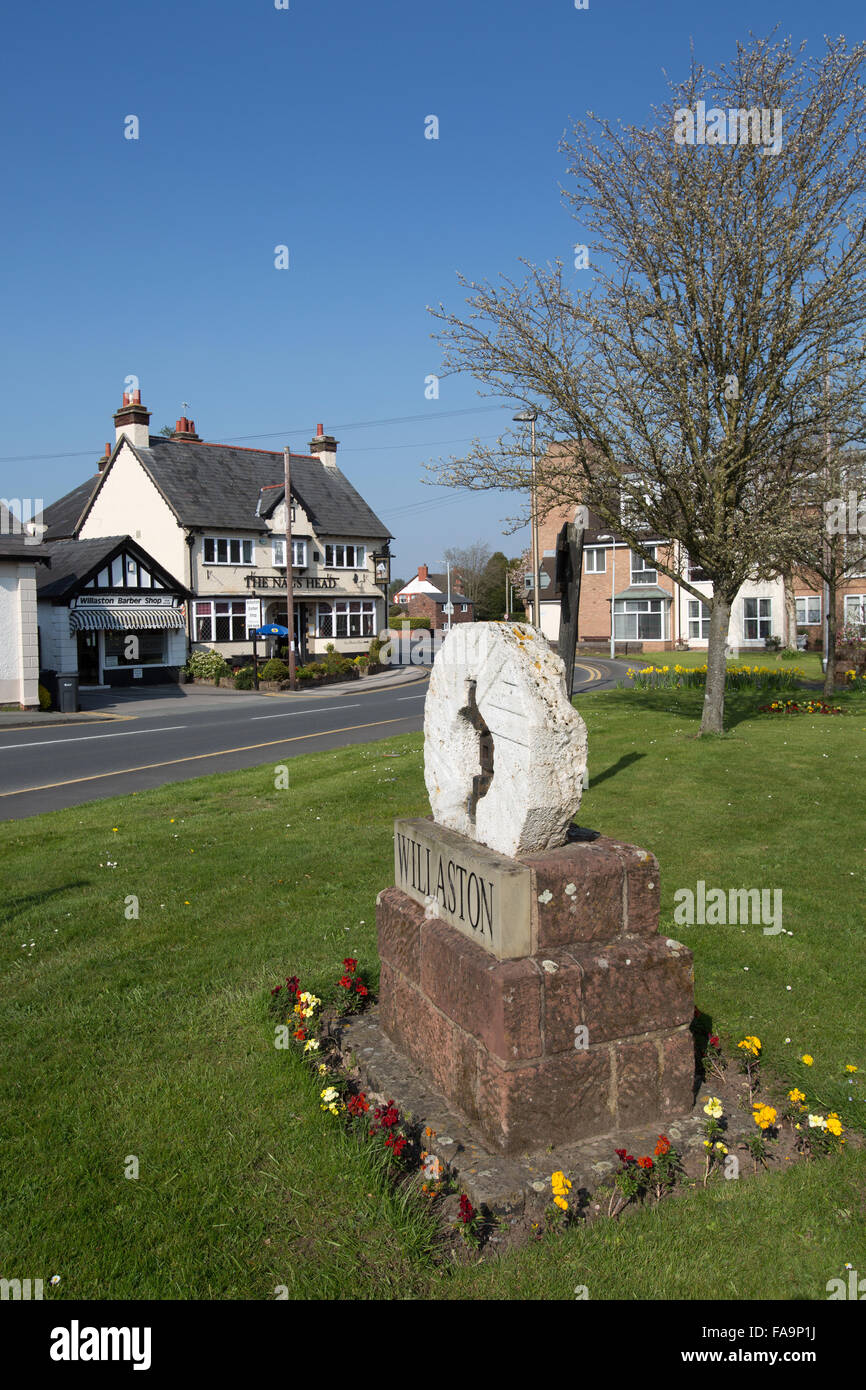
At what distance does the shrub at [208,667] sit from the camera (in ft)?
119

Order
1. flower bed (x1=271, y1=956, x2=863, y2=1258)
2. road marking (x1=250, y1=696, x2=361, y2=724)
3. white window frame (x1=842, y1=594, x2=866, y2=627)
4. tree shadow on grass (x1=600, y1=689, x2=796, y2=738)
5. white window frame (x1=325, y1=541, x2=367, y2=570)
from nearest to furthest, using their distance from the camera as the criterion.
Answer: flower bed (x1=271, y1=956, x2=863, y2=1258) → tree shadow on grass (x1=600, y1=689, x2=796, y2=738) → road marking (x1=250, y1=696, x2=361, y2=724) → white window frame (x1=842, y1=594, x2=866, y2=627) → white window frame (x1=325, y1=541, x2=367, y2=570)

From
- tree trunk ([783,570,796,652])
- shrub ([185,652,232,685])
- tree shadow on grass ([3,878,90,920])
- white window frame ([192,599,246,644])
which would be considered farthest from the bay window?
tree shadow on grass ([3,878,90,920])

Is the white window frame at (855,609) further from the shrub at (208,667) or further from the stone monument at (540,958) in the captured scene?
the stone monument at (540,958)

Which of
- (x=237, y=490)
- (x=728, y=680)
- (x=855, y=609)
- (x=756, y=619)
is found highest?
(x=237, y=490)

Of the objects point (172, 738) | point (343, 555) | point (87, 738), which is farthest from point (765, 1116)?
point (343, 555)

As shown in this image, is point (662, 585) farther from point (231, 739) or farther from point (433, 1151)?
point (433, 1151)

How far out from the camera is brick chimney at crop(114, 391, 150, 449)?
129 feet

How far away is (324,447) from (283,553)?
330 inches

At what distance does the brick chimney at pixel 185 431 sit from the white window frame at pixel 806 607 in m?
33.0

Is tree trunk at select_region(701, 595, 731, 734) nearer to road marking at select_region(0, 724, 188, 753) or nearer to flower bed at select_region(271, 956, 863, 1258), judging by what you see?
flower bed at select_region(271, 956, 863, 1258)

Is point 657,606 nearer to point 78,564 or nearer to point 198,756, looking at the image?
point 78,564

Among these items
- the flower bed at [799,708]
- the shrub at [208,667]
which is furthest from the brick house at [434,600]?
the flower bed at [799,708]

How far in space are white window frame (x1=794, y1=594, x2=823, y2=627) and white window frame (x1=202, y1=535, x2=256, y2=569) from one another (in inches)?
1167

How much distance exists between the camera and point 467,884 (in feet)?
13.6
